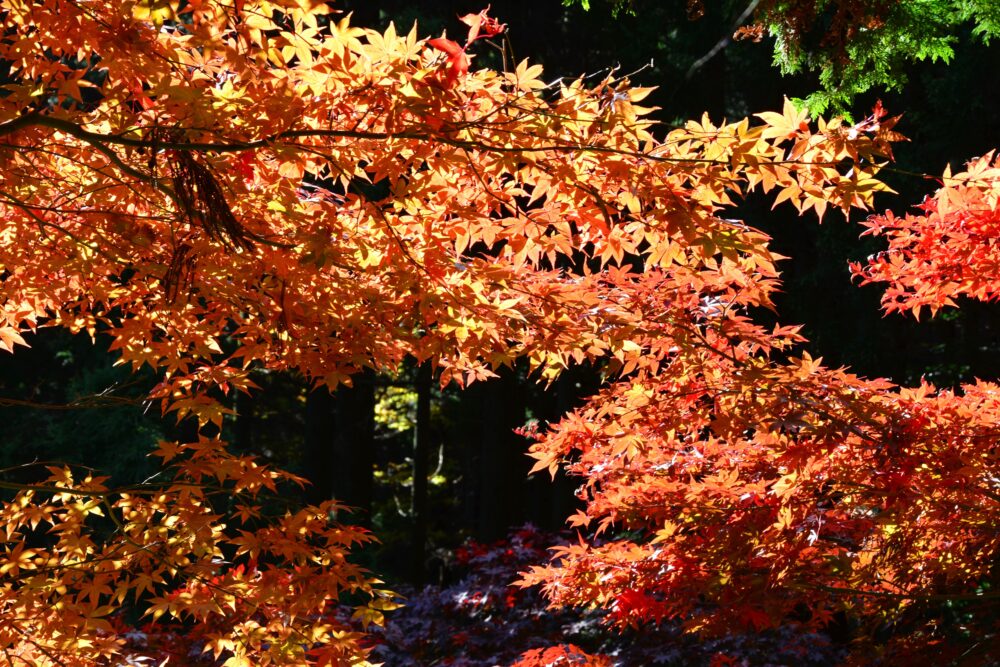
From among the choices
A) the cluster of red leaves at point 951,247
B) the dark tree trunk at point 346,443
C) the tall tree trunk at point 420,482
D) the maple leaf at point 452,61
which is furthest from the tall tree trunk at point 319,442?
the maple leaf at point 452,61

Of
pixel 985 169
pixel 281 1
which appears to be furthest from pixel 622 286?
pixel 281 1

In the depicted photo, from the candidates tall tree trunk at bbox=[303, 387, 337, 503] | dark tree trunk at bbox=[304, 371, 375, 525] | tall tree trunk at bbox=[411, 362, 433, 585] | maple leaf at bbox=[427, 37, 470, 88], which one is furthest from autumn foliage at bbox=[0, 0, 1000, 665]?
tall tree trunk at bbox=[411, 362, 433, 585]

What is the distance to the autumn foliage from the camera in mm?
2473

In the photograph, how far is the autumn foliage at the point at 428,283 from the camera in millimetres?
2473

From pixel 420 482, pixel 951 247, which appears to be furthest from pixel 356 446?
pixel 951 247

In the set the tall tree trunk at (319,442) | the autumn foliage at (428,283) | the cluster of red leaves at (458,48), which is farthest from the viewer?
the tall tree trunk at (319,442)

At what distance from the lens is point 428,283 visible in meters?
3.05

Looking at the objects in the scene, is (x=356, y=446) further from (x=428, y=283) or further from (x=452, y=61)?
(x=452, y=61)

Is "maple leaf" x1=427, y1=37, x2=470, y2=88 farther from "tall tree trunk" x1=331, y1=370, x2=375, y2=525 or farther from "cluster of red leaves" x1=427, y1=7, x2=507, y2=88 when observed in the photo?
"tall tree trunk" x1=331, y1=370, x2=375, y2=525

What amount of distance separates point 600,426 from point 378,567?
934cm

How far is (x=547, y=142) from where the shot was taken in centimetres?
253

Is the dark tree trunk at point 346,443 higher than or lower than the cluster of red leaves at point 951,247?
higher

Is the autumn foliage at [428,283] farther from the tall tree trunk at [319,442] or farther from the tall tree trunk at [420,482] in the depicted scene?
the tall tree trunk at [420,482]

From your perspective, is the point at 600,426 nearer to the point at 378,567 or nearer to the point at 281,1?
the point at 281,1
